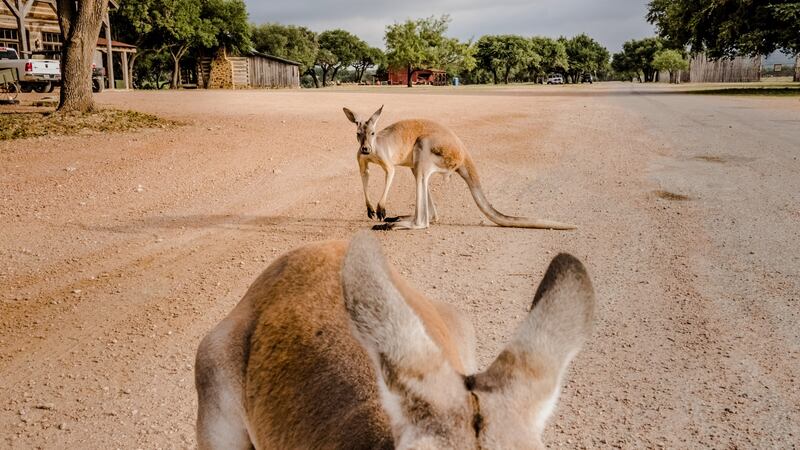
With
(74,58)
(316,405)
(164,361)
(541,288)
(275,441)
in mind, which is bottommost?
(164,361)

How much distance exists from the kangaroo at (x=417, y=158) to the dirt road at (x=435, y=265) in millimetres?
240

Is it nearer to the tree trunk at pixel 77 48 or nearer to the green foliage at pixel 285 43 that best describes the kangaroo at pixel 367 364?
the tree trunk at pixel 77 48

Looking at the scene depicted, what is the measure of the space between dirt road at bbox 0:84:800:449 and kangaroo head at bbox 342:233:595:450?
1768 millimetres

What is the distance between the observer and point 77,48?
46.4ft

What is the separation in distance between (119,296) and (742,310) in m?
4.50

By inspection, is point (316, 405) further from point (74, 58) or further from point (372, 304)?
point (74, 58)

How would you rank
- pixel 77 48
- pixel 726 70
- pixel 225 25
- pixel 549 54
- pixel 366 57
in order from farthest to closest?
pixel 549 54, pixel 366 57, pixel 726 70, pixel 225 25, pixel 77 48

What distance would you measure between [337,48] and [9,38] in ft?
189

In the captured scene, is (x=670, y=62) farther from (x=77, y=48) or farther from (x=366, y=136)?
(x=366, y=136)

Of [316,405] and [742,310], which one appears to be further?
[742,310]

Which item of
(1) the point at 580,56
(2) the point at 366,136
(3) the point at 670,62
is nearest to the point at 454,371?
(2) the point at 366,136

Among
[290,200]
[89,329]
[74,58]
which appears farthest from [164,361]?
[74,58]

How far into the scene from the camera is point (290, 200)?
831 cm

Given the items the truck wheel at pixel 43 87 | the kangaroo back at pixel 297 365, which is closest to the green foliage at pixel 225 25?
the truck wheel at pixel 43 87
